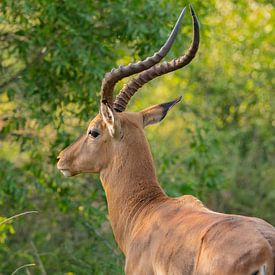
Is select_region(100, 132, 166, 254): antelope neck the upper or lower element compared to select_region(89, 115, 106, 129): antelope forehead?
lower

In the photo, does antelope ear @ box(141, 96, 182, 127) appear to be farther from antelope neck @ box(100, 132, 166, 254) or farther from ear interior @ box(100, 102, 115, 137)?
ear interior @ box(100, 102, 115, 137)

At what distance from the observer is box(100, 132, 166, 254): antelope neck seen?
297 inches

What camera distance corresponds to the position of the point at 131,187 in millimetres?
7656

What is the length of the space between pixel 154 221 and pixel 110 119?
0.93 meters

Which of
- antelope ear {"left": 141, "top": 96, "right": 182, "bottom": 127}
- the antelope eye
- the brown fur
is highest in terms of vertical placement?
antelope ear {"left": 141, "top": 96, "right": 182, "bottom": 127}

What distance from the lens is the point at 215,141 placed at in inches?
443

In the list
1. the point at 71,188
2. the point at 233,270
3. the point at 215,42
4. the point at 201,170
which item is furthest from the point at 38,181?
the point at 215,42

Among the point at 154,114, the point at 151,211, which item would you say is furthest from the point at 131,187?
the point at 154,114

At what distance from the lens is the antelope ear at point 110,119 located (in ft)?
24.7

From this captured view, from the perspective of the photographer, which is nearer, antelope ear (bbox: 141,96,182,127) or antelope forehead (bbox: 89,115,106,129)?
antelope forehead (bbox: 89,115,106,129)

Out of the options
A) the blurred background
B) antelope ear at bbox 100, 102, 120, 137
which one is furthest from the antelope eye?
the blurred background

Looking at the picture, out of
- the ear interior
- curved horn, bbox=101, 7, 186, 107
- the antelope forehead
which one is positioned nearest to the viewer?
the ear interior

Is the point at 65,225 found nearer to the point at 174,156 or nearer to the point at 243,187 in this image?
the point at 174,156

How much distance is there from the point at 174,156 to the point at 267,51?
4.74m
